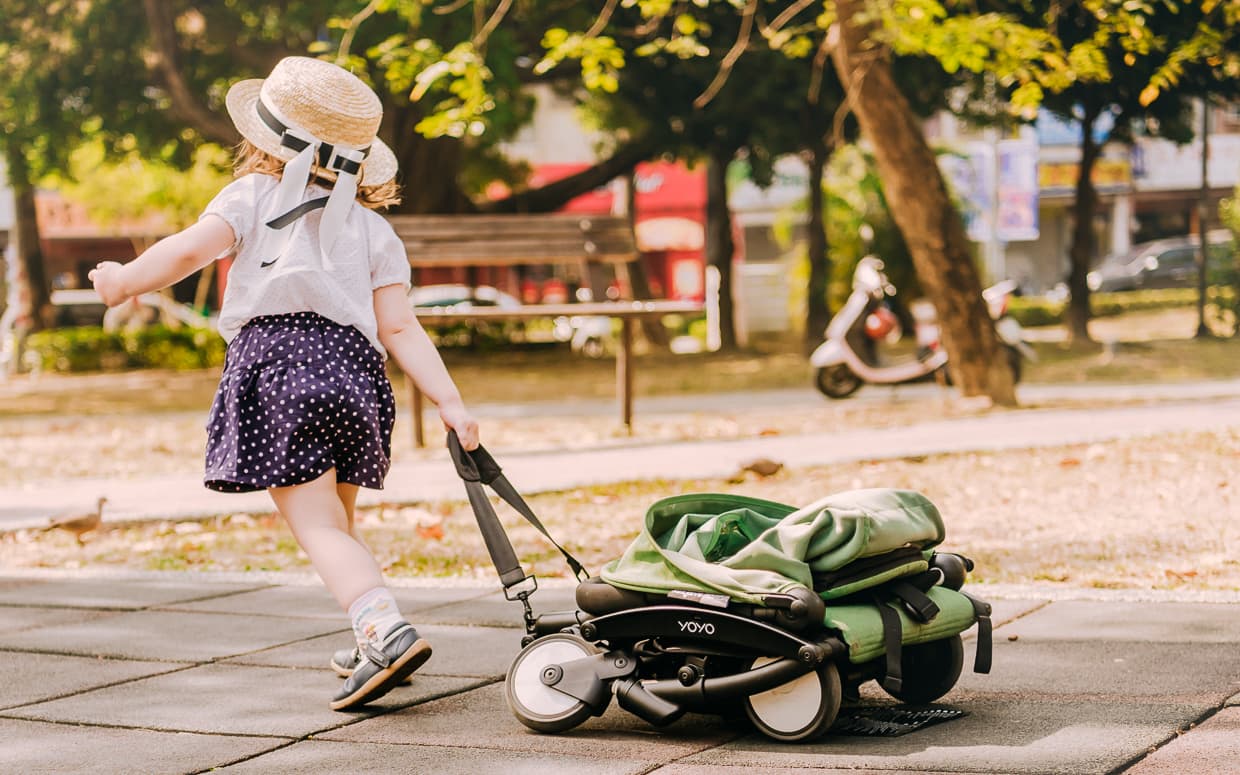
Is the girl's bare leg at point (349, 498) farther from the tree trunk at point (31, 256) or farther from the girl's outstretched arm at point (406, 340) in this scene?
the tree trunk at point (31, 256)

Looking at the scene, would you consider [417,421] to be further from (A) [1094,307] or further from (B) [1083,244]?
(A) [1094,307]

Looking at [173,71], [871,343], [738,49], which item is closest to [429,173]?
[173,71]

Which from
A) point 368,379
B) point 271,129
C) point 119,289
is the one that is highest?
point 271,129

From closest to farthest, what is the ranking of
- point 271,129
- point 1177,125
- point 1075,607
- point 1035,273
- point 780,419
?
point 271,129, point 1075,607, point 780,419, point 1177,125, point 1035,273

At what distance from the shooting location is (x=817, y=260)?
23188 mm

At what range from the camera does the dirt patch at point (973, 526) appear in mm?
6266

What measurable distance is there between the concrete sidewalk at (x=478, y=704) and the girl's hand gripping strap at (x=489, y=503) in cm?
37

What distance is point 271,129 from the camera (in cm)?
422

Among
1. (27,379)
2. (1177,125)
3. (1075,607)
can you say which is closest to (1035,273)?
(1177,125)

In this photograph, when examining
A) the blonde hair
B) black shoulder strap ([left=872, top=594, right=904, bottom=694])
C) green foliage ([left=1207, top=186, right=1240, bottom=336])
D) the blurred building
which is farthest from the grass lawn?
the blurred building

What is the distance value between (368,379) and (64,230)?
1919 inches

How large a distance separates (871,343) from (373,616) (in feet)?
35.3

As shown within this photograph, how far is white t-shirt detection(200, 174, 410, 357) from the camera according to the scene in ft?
13.6

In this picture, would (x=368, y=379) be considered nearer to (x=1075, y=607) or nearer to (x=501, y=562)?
(x=501, y=562)
